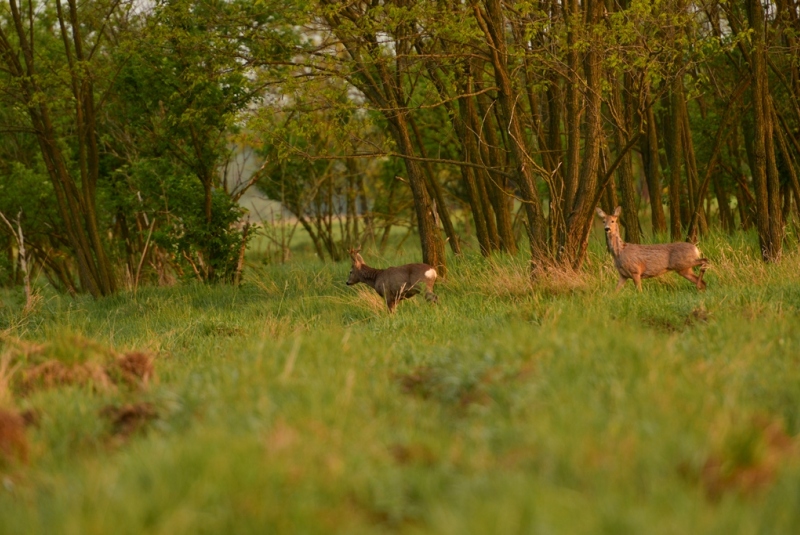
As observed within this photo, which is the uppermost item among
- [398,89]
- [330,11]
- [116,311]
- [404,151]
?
[330,11]

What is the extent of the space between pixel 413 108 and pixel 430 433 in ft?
28.5

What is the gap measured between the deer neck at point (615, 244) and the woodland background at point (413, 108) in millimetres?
606

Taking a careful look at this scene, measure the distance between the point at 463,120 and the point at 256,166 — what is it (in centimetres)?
1339

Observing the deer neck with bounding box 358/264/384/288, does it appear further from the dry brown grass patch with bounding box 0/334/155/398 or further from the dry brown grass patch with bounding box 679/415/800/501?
the dry brown grass patch with bounding box 679/415/800/501

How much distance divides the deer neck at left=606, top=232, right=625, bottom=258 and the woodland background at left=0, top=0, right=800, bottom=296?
1.99ft

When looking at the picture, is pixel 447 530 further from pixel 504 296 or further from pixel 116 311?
pixel 116 311

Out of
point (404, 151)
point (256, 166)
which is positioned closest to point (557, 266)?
point (404, 151)

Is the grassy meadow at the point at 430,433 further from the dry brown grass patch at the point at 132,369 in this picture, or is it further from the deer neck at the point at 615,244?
the deer neck at the point at 615,244

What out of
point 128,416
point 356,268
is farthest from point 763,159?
point 128,416

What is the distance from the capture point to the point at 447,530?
3.88 metres

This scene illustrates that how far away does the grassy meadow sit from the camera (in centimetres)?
418

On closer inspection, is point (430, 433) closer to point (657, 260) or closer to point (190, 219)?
point (657, 260)

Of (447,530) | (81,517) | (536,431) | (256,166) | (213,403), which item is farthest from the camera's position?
(256,166)

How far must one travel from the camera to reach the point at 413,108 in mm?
13516
